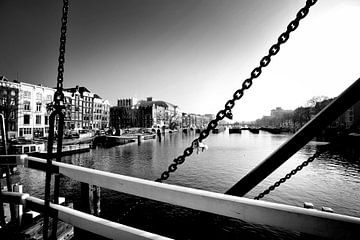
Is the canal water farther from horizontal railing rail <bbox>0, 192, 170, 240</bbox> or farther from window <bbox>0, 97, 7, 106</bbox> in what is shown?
window <bbox>0, 97, 7, 106</bbox>

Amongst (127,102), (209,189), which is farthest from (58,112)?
(127,102)

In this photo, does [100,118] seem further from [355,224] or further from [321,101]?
[321,101]

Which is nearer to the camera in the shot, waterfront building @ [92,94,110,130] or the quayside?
the quayside

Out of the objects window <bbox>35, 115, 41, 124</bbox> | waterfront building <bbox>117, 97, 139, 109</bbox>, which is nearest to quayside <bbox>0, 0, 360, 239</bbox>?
window <bbox>35, 115, 41, 124</bbox>

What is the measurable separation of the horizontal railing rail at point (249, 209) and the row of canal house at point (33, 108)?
120 ft

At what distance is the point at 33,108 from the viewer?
47062mm

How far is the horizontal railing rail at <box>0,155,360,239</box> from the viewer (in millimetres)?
1035

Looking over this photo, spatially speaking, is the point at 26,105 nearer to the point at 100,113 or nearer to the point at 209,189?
the point at 100,113

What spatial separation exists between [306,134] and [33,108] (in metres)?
58.7

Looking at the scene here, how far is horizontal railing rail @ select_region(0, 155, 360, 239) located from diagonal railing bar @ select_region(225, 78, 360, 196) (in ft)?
1.49

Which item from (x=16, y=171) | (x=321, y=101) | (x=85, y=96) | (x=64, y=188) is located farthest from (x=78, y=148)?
(x=321, y=101)

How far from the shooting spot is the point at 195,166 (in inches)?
1074

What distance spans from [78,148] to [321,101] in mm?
80957

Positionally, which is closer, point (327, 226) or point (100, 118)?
point (327, 226)
